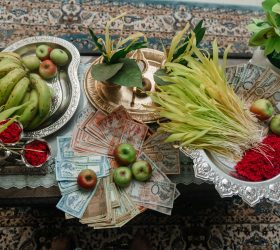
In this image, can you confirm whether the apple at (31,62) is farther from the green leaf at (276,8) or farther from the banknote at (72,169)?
the green leaf at (276,8)

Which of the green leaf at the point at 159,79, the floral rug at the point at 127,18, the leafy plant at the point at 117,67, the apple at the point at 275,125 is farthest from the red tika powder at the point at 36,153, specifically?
the floral rug at the point at 127,18

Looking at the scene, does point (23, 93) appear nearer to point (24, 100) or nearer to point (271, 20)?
point (24, 100)

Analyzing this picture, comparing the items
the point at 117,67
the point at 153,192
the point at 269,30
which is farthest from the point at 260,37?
the point at 153,192

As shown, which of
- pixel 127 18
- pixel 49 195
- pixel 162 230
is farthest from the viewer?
pixel 127 18

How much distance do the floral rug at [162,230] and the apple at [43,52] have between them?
616 mm

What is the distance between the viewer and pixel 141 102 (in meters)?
1.34

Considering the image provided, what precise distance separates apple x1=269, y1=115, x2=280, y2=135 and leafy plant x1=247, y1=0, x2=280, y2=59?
20cm

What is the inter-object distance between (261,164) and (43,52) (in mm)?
762

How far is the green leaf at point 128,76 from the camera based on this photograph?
1187mm

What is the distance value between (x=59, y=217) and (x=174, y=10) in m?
1.19

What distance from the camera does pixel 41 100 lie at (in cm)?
121

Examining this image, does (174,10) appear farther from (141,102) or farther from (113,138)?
(113,138)

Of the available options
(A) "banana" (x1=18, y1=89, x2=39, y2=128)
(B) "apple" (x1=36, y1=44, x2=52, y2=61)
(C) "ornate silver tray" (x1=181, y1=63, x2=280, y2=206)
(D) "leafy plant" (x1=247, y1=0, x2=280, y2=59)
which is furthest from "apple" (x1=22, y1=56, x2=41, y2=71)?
(D) "leafy plant" (x1=247, y1=0, x2=280, y2=59)

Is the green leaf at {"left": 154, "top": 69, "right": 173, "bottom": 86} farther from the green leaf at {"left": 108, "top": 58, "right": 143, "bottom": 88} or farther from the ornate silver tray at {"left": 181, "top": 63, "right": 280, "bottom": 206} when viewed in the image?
the ornate silver tray at {"left": 181, "top": 63, "right": 280, "bottom": 206}
